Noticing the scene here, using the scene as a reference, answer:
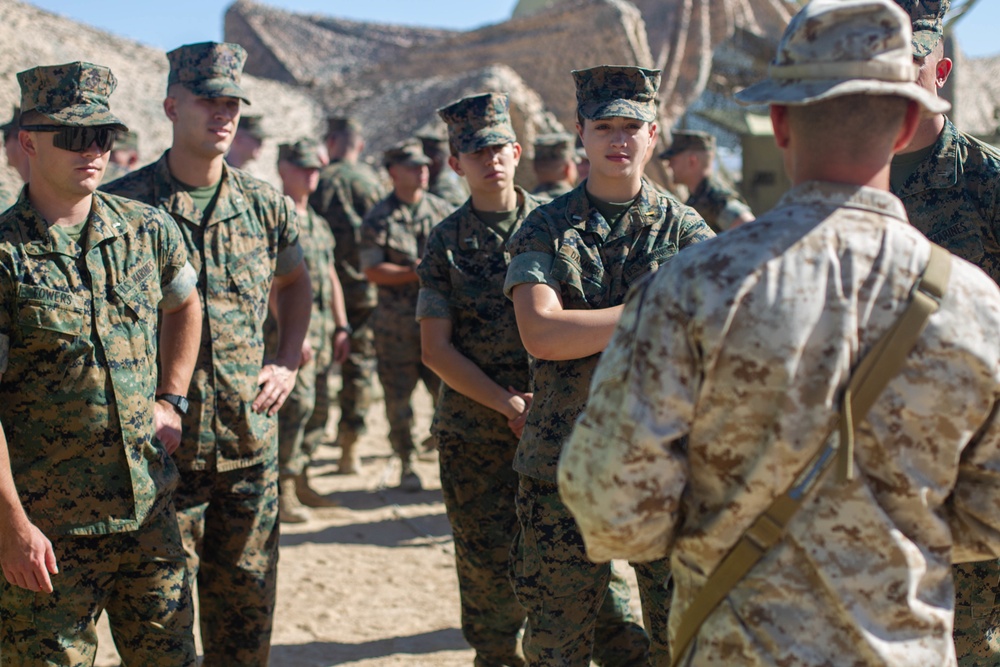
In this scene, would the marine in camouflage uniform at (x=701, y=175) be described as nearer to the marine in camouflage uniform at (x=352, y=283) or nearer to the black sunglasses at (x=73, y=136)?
the marine in camouflage uniform at (x=352, y=283)

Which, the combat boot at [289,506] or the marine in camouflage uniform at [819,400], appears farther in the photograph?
the combat boot at [289,506]

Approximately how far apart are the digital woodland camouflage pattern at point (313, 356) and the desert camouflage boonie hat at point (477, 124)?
201 cm

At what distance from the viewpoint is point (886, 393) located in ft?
6.08

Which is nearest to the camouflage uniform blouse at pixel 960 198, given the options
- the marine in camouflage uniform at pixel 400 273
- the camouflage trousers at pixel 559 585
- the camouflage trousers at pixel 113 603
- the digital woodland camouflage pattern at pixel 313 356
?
the camouflage trousers at pixel 559 585

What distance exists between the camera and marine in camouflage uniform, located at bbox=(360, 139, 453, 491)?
7336mm

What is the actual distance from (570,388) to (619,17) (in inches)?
513

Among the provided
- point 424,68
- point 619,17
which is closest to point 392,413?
point 619,17

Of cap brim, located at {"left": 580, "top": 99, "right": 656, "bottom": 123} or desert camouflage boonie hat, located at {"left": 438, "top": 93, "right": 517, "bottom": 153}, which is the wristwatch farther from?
cap brim, located at {"left": 580, "top": 99, "right": 656, "bottom": 123}

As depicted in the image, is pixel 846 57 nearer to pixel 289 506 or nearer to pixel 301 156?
pixel 301 156

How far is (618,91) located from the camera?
3.51m

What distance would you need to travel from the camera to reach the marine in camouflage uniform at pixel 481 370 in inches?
163

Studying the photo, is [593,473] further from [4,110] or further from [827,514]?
[4,110]

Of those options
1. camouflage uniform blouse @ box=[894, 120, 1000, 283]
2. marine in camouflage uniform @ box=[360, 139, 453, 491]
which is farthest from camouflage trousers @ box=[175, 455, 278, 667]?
marine in camouflage uniform @ box=[360, 139, 453, 491]

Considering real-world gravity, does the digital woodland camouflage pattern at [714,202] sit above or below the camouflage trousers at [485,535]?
above
